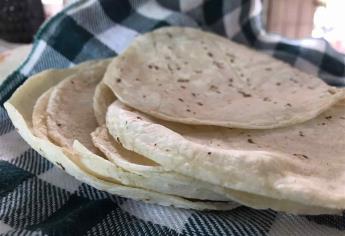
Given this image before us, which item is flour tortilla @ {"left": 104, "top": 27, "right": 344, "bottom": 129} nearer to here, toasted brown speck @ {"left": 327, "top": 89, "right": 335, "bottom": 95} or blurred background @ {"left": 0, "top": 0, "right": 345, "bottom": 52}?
toasted brown speck @ {"left": 327, "top": 89, "right": 335, "bottom": 95}

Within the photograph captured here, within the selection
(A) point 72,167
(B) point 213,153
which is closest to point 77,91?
(A) point 72,167

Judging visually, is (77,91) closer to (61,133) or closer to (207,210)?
(61,133)

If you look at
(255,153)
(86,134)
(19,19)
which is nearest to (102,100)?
(86,134)

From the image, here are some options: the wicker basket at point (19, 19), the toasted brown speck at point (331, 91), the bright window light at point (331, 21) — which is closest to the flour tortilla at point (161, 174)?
the toasted brown speck at point (331, 91)

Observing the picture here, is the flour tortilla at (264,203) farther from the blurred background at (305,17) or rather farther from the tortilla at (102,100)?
the blurred background at (305,17)

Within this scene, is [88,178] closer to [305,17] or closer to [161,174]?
[161,174]
